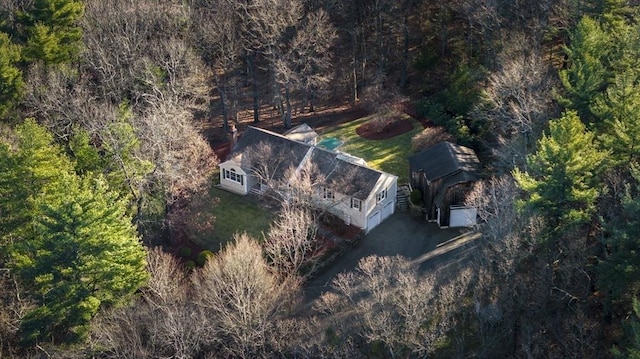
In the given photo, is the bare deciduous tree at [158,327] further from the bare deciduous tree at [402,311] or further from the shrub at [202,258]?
the shrub at [202,258]

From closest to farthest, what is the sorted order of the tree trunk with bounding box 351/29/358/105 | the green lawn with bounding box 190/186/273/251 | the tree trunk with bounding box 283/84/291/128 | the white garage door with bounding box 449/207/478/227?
1. the white garage door with bounding box 449/207/478/227
2. the green lawn with bounding box 190/186/273/251
3. the tree trunk with bounding box 283/84/291/128
4. the tree trunk with bounding box 351/29/358/105

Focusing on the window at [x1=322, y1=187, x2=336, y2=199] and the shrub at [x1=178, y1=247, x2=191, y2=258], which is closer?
the shrub at [x1=178, y1=247, x2=191, y2=258]

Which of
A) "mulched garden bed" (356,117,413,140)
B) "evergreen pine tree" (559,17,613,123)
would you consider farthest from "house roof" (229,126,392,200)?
"evergreen pine tree" (559,17,613,123)

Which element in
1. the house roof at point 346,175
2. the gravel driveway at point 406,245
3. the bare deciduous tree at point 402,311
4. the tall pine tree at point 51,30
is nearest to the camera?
the bare deciduous tree at point 402,311

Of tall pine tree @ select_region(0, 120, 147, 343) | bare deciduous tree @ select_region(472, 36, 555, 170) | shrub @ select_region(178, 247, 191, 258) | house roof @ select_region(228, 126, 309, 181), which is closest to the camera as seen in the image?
tall pine tree @ select_region(0, 120, 147, 343)

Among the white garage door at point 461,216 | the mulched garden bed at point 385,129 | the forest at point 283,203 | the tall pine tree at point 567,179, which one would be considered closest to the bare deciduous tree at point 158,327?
the forest at point 283,203

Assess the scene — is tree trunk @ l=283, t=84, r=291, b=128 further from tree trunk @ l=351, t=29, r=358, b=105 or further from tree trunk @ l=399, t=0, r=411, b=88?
tree trunk @ l=399, t=0, r=411, b=88
